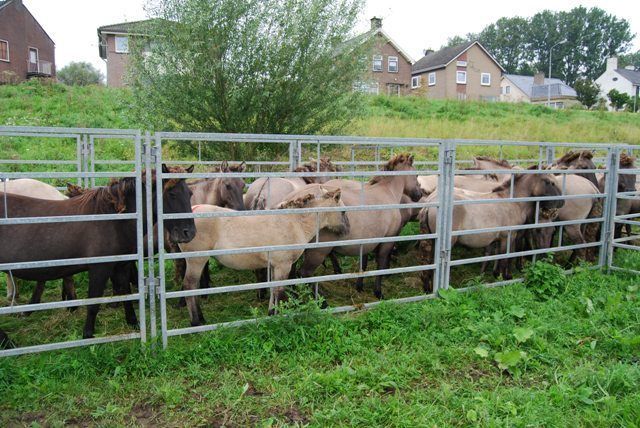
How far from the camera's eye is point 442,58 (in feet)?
174

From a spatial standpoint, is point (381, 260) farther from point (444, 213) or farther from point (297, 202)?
point (297, 202)

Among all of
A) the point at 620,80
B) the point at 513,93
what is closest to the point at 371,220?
the point at 513,93

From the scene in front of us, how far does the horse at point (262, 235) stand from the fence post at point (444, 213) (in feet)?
4.00

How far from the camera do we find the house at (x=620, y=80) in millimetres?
64812

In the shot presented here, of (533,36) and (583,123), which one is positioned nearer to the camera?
(583,123)

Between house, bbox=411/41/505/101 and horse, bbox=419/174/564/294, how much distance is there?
4534cm

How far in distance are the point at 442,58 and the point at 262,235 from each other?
5214 centimetres

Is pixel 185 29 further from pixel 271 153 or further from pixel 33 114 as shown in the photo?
pixel 33 114

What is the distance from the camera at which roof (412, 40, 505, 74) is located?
5150 cm

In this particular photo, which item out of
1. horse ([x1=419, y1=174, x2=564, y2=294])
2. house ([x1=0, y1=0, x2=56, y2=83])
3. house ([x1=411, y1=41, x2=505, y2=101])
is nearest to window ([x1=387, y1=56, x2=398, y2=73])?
house ([x1=411, y1=41, x2=505, y2=101])

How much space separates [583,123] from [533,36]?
2728 inches

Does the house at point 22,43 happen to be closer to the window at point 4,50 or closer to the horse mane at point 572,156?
the window at point 4,50

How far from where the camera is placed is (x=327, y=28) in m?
13.6

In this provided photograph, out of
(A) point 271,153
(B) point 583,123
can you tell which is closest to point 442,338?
(A) point 271,153
